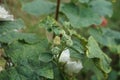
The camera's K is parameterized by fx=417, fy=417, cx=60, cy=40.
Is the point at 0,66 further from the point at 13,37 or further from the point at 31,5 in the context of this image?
the point at 31,5

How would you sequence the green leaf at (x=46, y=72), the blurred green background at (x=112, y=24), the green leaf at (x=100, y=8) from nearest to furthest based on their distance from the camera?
the green leaf at (x=46, y=72)
the green leaf at (x=100, y=8)
the blurred green background at (x=112, y=24)

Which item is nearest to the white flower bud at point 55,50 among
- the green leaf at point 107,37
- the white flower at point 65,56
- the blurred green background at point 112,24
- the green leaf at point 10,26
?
the white flower at point 65,56

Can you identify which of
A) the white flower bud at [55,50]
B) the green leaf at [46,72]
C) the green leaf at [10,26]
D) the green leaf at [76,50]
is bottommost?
the green leaf at [46,72]

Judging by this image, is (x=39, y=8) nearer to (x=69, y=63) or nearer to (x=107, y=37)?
(x=107, y=37)

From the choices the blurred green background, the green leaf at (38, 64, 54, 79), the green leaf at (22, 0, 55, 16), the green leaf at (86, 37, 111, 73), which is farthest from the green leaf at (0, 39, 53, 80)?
the blurred green background

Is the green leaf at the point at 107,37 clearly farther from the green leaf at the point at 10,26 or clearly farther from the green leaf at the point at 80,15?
the green leaf at the point at 10,26

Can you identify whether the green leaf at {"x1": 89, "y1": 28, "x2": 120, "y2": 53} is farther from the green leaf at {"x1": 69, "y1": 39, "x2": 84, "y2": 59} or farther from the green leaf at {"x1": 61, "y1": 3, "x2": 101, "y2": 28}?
the green leaf at {"x1": 69, "y1": 39, "x2": 84, "y2": 59}

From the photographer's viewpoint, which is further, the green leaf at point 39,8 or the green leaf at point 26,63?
the green leaf at point 39,8

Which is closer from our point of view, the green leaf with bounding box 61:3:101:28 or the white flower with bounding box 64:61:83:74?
the white flower with bounding box 64:61:83:74
